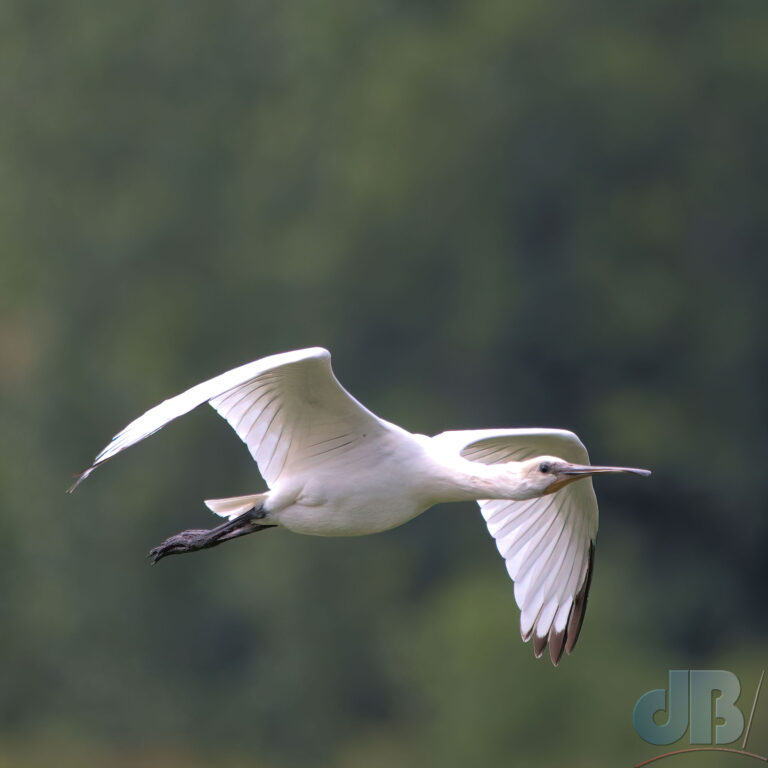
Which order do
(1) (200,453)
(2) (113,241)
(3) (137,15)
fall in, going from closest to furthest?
(1) (200,453)
(2) (113,241)
(3) (137,15)

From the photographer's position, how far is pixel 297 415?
11156 mm

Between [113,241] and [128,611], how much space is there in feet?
30.1

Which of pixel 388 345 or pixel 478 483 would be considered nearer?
pixel 478 483

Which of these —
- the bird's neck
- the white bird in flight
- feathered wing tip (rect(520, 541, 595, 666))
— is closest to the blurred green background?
feathered wing tip (rect(520, 541, 595, 666))

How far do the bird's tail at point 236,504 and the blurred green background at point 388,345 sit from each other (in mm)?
22940

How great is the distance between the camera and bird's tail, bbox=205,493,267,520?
448 inches

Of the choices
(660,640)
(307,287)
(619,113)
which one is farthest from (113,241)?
(660,640)

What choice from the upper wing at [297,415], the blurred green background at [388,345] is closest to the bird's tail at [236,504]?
the upper wing at [297,415]

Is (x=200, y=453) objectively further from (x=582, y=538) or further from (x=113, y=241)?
(x=582, y=538)

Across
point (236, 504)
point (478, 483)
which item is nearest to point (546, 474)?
point (478, 483)

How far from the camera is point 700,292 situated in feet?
143

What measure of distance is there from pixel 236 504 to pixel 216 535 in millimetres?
257

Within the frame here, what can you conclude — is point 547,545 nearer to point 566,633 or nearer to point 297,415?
point 566,633

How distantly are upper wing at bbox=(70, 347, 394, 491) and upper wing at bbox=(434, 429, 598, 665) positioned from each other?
1661 mm
